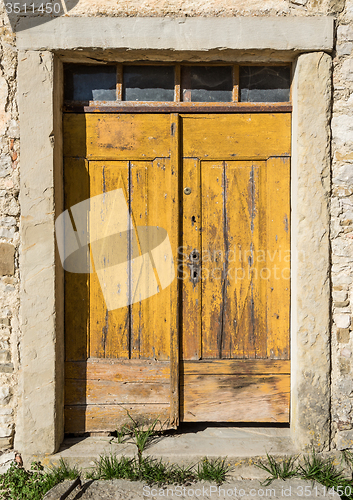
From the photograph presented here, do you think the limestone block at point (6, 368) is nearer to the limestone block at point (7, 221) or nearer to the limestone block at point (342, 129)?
the limestone block at point (7, 221)

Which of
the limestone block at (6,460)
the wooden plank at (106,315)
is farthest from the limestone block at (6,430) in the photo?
the wooden plank at (106,315)

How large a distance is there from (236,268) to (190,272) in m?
0.35

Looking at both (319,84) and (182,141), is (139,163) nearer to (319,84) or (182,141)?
(182,141)

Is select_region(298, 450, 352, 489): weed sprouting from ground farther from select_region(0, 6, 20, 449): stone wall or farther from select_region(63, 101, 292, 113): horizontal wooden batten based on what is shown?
select_region(63, 101, 292, 113): horizontal wooden batten

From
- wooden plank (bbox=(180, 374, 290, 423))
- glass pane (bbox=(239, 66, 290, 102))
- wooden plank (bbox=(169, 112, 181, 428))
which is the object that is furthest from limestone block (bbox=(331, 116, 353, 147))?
wooden plank (bbox=(180, 374, 290, 423))

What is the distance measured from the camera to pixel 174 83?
8.41 feet

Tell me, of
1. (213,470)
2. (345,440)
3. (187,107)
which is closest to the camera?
(213,470)

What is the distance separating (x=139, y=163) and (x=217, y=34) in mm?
1029

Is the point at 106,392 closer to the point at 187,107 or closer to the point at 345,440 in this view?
the point at 345,440

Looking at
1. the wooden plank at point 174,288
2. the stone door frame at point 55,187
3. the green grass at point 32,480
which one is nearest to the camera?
the green grass at point 32,480

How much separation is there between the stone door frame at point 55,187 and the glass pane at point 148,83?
0.55ft

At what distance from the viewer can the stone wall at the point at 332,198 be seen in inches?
92.0

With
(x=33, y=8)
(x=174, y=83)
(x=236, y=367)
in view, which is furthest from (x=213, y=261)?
(x=33, y=8)

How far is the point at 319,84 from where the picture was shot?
2.35 metres
